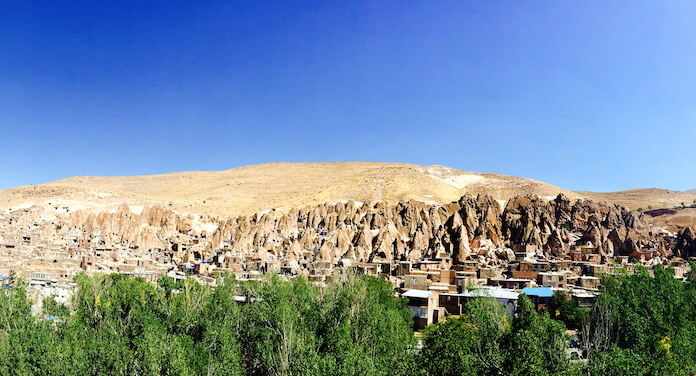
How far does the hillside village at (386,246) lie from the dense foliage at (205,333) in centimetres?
1525

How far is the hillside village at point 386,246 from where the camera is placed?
58.1m

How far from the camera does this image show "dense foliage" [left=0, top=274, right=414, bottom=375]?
24.0m

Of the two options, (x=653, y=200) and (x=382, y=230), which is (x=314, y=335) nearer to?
(x=382, y=230)

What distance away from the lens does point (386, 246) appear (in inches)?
3233

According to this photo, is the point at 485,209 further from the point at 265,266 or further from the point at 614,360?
the point at 614,360

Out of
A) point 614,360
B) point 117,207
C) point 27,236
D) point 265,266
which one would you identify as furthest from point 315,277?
point 117,207

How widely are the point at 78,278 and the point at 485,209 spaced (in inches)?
3013

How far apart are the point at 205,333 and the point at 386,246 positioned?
179 ft

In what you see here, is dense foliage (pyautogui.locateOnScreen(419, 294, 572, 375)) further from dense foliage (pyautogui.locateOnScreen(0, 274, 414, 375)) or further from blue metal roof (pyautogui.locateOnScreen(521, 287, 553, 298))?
blue metal roof (pyautogui.locateOnScreen(521, 287, 553, 298))

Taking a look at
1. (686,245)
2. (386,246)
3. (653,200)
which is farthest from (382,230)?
(653,200)

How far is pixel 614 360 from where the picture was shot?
1708 centimetres

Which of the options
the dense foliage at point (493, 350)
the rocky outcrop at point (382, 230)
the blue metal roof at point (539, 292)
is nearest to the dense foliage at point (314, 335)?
the dense foliage at point (493, 350)

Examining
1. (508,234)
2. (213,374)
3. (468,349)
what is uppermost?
(508,234)

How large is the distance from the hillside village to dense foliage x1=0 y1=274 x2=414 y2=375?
15246 millimetres
